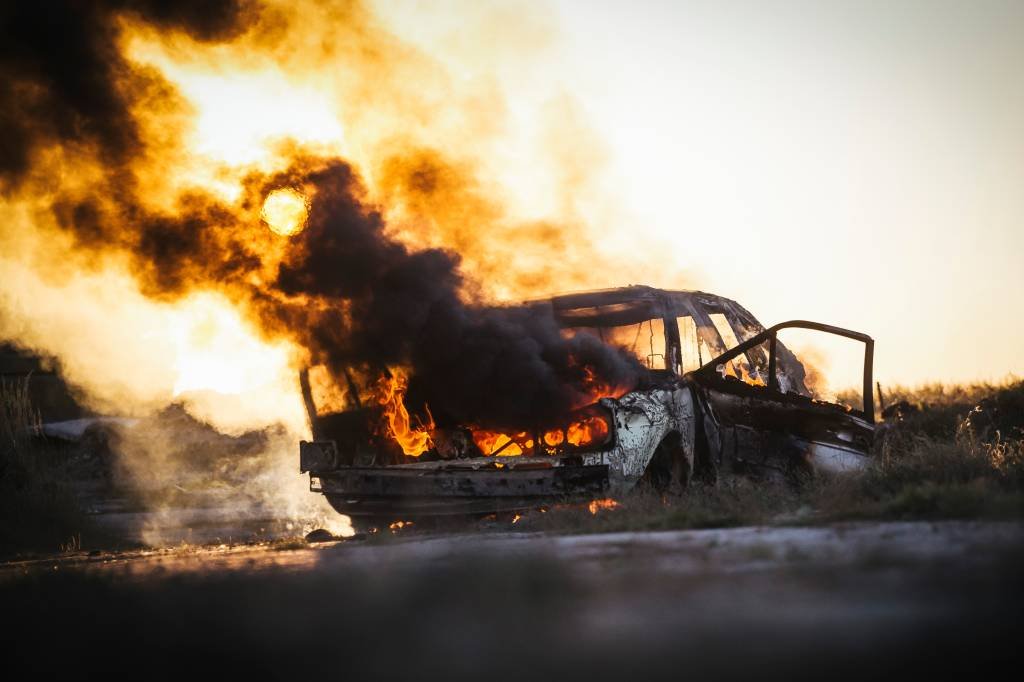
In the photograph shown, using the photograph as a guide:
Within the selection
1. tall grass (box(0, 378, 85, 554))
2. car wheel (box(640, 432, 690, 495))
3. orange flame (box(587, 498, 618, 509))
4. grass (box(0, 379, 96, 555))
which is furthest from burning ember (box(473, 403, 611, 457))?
tall grass (box(0, 378, 85, 554))

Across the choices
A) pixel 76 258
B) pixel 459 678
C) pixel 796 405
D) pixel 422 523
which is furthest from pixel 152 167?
pixel 459 678

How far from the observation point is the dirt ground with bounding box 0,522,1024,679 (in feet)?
10.3

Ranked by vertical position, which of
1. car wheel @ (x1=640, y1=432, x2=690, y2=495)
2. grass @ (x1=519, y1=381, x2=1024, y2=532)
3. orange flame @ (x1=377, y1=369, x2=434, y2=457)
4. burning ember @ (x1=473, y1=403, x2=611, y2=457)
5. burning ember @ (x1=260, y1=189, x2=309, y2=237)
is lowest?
grass @ (x1=519, y1=381, x2=1024, y2=532)

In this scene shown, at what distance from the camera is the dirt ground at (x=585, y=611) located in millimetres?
3127

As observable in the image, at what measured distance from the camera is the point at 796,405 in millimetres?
9148

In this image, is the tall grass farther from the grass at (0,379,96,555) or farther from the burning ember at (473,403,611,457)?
the burning ember at (473,403,611,457)

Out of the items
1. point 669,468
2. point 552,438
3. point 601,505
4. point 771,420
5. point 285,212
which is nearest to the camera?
point 601,505

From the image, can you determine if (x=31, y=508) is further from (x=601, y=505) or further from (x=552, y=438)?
(x=601, y=505)

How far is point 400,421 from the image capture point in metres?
9.20

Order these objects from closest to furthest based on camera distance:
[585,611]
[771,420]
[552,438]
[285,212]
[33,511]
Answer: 1. [585,611]
2. [552,438]
3. [771,420]
4. [33,511]
5. [285,212]

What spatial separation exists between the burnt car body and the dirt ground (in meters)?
2.10

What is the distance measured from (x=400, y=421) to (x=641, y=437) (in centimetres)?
242

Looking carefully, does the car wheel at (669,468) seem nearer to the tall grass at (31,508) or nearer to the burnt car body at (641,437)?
the burnt car body at (641,437)

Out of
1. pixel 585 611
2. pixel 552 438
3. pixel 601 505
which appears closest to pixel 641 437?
pixel 601 505
